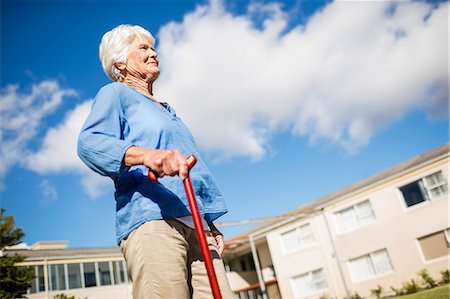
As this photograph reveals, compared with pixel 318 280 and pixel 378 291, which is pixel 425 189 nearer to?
pixel 378 291

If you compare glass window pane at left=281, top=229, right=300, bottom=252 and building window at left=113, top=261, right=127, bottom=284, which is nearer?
building window at left=113, top=261, right=127, bottom=284

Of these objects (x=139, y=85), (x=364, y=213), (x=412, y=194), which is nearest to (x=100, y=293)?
(x=364, y=213)

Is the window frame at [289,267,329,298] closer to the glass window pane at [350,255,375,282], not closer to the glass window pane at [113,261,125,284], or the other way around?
the glass window pane at [350,255,375,282]

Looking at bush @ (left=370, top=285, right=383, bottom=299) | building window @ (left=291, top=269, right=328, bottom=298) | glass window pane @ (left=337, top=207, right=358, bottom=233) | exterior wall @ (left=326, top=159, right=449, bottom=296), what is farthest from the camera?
building window @ (left=291, top=269, right=328, bottom=298)

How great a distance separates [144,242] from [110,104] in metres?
0.61

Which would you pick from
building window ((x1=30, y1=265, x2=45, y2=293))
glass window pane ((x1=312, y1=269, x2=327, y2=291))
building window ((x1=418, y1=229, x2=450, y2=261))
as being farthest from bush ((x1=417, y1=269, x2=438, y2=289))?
building window ((x1=30, y1=265, x2=45, y2=293))

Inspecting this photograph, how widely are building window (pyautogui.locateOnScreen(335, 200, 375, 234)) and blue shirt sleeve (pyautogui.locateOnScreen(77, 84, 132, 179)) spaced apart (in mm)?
23236

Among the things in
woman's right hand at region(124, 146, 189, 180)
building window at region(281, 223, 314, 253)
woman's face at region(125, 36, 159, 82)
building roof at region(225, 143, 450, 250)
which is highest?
building roof at region(225, 143, 450, 250)

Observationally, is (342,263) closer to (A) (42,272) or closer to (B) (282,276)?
(B) (282,276)

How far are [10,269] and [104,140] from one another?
59.6 ft

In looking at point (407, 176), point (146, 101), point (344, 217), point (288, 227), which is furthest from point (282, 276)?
point (146, 101)

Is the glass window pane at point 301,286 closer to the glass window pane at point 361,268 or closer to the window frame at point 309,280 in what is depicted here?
the window frame at point 309,280

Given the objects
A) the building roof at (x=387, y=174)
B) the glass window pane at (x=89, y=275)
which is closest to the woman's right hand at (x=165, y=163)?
the building roof at (x=387, y=174)

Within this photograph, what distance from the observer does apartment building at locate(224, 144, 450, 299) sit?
20.3 meters
